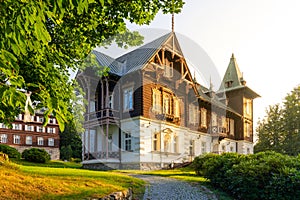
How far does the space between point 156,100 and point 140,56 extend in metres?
3.59

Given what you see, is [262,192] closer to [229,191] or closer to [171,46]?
[229,191]

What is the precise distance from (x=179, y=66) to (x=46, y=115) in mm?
23769

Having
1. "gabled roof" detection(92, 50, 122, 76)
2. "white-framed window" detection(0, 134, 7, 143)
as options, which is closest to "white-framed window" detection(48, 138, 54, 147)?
"white-framed window" detection(0, 134, 7, 143)

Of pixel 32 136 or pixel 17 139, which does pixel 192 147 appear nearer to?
pixel 17 139

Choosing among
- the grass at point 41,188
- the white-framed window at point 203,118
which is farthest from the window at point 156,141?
the grass at point 41,188

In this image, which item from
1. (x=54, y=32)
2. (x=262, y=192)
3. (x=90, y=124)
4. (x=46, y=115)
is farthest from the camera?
(x=90, y=124)

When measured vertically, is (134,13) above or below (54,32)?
above

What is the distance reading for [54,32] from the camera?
9117mm

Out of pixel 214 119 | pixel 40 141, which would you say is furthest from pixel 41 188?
pixel 40 141

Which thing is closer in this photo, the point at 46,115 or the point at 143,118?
the point at 46,115

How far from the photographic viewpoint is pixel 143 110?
23.3 m

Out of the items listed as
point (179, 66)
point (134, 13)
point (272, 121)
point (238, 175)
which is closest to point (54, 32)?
point (134, 13)

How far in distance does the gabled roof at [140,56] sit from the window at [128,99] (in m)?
1.46

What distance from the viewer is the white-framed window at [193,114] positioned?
29.4 m
